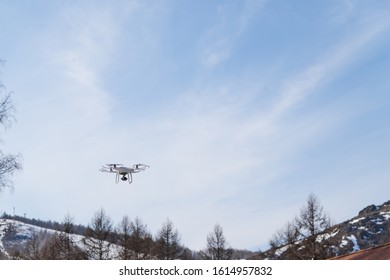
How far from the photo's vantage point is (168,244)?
4078 centimetres

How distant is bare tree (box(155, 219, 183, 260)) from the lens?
39.9m

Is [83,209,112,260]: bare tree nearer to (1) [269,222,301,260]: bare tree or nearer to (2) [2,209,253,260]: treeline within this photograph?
(2) [2,209,253,260]: treeline

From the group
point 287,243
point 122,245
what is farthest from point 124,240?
point 287,243

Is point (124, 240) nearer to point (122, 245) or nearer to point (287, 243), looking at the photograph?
point (122, 245)

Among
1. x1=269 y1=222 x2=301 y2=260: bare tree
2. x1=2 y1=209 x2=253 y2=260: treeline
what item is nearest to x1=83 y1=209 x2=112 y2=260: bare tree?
x1=2 y1=209 x2=253 y2=260: treeline

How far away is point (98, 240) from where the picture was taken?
1505 inches

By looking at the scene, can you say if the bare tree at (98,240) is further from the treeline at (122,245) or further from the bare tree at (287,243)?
the bare tree at (287,243)

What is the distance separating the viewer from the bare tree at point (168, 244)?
131ft

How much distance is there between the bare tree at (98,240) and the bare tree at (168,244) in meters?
4.03

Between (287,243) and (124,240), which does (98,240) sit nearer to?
(124,240)

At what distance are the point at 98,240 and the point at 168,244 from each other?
581 cm

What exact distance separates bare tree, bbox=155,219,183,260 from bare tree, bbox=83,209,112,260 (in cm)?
403
